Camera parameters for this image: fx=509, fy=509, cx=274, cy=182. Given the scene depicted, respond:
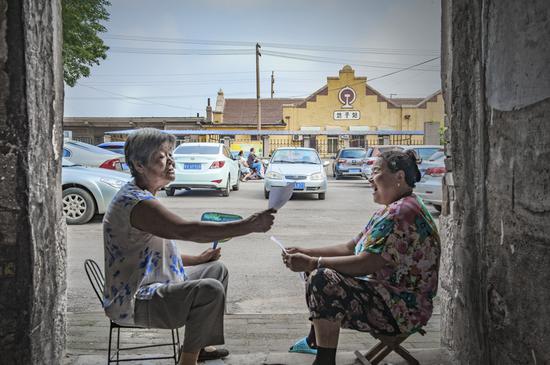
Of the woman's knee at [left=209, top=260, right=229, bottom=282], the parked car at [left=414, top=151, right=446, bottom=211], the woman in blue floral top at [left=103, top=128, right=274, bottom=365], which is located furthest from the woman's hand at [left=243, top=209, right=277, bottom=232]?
the parked car at [left=414, top=151, right=446, bottom=211]

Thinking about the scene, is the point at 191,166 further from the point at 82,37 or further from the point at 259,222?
the point at 259,222

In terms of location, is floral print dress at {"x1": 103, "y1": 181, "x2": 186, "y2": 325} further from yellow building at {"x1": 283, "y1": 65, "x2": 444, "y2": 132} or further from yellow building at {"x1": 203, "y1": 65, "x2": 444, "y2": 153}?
yellow building at {"x1": 283, "y1": 65, "x2": 444, "y2": 132}

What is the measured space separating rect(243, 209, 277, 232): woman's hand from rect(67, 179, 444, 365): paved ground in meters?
1.12

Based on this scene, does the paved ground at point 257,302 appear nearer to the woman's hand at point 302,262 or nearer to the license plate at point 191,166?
the woman's hand at point 302,262

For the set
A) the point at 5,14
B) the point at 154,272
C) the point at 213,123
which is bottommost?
the point at 154,272

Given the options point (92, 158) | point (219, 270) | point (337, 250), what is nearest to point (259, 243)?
point (337, 250)

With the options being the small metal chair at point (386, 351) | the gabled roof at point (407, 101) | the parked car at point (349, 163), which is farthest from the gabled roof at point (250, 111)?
the small metal chair at point (386, 351)

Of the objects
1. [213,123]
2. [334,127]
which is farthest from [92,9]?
[334,127]

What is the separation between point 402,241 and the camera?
2840 mm

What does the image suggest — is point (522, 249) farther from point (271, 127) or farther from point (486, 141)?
point (271, 127)

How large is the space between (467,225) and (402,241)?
0.38 metres

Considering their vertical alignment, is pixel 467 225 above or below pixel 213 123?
below

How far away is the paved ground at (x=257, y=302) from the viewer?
11.9 feet

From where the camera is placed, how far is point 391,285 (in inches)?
114
